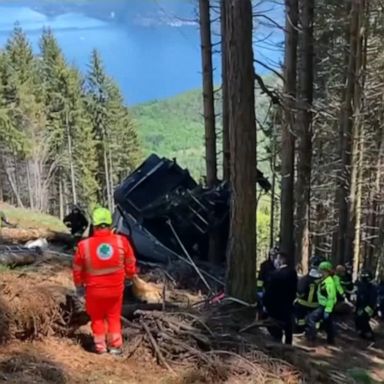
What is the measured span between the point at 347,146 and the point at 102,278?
1416 centimetres

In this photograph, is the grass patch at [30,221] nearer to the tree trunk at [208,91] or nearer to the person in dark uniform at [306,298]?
the tree trunk at [208,91]

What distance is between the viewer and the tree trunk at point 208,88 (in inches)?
615

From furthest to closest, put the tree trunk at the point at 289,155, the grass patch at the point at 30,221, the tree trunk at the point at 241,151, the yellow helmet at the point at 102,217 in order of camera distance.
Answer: the grass patch at the point at 30,221 < the tree trunk at the point at 289,155 < the tree trunk at the point at 241,151 < the yellow helmet at the point at 102,217

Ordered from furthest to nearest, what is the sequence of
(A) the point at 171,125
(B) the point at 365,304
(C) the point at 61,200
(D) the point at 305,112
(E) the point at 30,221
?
1. (A) the point at 171,125
2. (C) the point at 61,200
3. (E) the point at 30,221
4. (D) the point at 305,112
5. (B) the point at 365,304

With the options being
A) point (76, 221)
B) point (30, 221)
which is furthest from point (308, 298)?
point (30, 221)

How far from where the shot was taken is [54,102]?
180 ft

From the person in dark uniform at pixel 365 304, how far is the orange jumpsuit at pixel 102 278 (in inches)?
281

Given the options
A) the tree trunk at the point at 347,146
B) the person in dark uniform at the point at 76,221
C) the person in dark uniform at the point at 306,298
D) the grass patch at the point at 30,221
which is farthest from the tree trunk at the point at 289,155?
the grass patch at the point at 30,221

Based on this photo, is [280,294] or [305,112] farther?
[305,112]

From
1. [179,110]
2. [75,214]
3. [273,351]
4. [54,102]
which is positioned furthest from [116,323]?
[179,110]

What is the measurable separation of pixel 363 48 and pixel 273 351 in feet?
42.0

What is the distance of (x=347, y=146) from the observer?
62.0 feet

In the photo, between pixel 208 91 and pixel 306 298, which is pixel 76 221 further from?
pixel 306 298

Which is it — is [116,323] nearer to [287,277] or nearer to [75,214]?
[287,277]
